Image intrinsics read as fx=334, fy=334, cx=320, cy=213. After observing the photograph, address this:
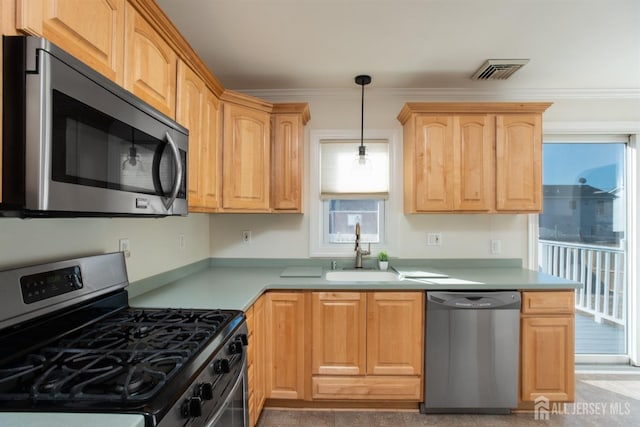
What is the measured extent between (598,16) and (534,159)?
0.98 metres

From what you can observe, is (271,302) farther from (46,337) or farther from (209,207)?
(46,337)

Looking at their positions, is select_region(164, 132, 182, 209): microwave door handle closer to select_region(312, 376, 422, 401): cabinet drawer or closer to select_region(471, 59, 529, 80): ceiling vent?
select_region(312, 376, 422, 401): cabinet drawer

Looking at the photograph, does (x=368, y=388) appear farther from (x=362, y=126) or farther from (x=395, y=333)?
(x=362, y=126)

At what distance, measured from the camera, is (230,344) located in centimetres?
136

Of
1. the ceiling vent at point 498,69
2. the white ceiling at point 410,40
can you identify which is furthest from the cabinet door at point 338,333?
the ceiling vent at point 498,69

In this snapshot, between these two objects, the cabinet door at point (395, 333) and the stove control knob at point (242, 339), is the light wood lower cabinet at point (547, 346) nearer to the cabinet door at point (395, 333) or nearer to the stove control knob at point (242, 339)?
the cabinet door at point (395, 333)

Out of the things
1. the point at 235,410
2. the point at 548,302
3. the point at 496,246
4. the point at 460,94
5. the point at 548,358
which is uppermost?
the point at 460,94

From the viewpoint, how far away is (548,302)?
7.37 ft

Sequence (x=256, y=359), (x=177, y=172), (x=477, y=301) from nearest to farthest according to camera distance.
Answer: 1. (x=177, y=172)
2. (x=256, y=359)
3. (x=477, y=301)

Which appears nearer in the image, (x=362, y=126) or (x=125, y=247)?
(x=125, y=247)

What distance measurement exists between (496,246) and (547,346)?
90 cm

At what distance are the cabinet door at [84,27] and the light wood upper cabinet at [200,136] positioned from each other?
50 cm

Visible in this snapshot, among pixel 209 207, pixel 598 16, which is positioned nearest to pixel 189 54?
pixel 209 207

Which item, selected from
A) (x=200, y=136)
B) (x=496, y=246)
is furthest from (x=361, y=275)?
(x=200, y=136)
